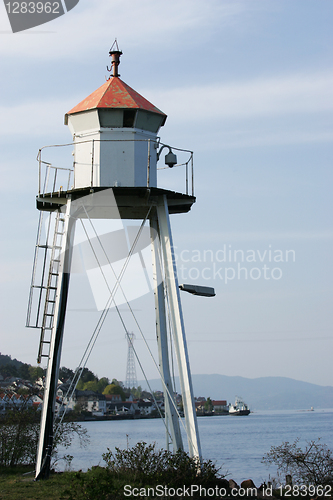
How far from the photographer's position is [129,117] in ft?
51.8

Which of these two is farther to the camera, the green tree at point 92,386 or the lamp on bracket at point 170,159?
the green tree at point 92,386

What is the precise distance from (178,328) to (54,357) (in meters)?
3.49

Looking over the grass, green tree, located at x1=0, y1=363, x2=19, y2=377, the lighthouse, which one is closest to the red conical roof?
the lighthouse

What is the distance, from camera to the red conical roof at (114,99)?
15.6 meters

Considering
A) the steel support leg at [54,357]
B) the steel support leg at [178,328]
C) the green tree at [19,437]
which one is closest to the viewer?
the steel support leg at [178,328]

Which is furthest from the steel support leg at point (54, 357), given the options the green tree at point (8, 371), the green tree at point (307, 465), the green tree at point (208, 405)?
the green tree at point (208, 405)

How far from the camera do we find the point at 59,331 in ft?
50.6

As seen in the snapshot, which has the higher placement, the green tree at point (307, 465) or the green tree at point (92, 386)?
the green tree at point (92, 386)

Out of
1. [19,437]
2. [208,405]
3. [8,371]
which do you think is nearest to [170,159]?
[19,437]

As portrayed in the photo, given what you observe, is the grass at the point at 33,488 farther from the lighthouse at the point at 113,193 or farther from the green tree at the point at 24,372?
the green tree at the point at 24,372

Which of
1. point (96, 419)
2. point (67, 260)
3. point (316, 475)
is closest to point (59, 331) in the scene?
point (67, 260)

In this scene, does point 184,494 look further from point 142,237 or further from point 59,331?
point 142,237

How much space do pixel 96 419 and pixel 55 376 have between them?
10754cm

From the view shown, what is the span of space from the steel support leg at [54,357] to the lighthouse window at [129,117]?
2.75 meters
